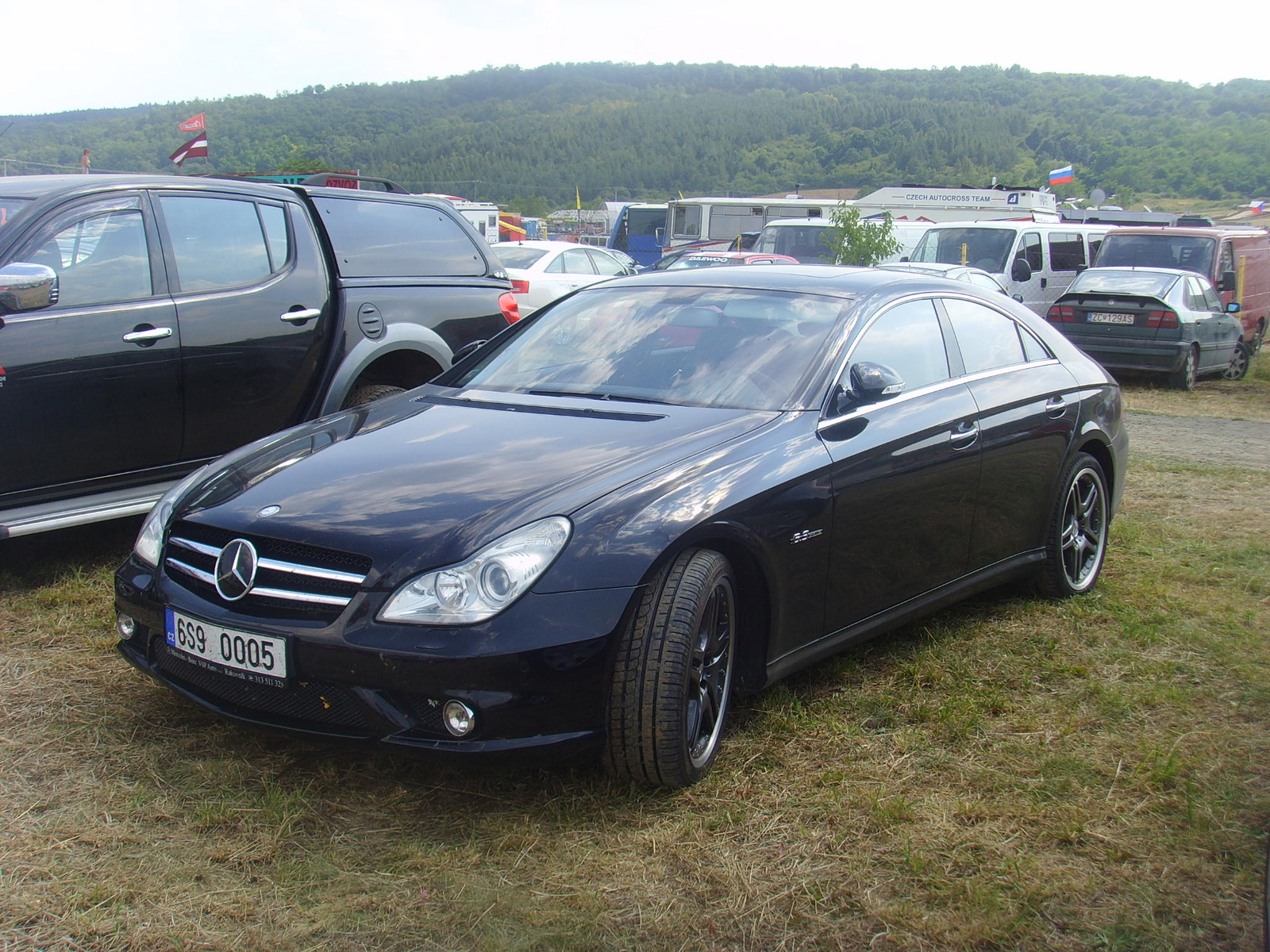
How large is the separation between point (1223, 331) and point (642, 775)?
47.2ft

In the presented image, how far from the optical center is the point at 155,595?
10.8ft

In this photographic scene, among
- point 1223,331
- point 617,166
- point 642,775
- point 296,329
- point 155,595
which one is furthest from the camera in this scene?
point 617,166

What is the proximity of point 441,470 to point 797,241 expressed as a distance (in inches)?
756

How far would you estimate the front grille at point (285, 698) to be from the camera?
2895 mm

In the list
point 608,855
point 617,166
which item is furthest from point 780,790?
point 617,166

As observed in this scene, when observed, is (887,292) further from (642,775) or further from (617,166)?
(617,166)

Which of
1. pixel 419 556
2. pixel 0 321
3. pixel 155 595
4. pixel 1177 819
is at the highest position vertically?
pixel 0 321

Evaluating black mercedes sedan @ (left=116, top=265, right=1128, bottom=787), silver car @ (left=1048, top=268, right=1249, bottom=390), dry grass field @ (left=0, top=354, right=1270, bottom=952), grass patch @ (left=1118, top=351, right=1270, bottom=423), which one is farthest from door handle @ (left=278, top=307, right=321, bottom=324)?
silver car @ (left=1048, top=268, right=1249, bottom=390)

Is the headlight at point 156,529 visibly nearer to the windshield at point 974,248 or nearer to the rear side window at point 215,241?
the rear side window at point 215,241

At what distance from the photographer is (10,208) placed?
4.82 metres

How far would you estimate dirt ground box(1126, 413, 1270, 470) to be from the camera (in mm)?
9401

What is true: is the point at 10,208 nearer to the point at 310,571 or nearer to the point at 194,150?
the point at 310,571

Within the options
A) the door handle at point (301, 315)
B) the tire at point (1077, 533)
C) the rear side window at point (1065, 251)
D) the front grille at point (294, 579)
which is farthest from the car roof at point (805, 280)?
the rear side window at point (1065, 251)

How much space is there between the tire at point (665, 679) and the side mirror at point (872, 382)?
0.90 meters
